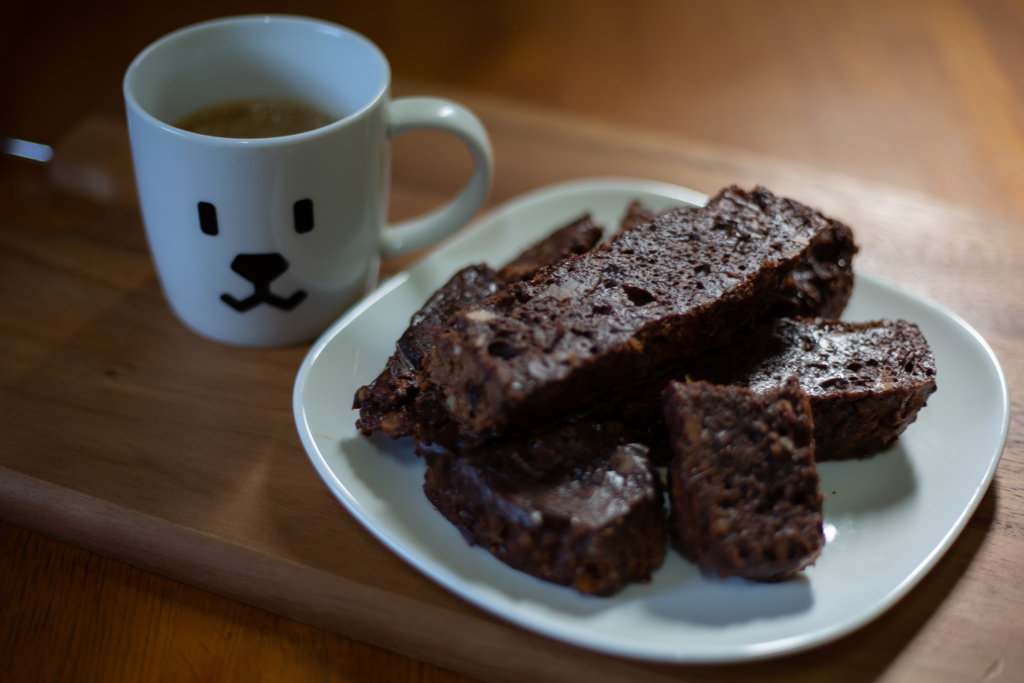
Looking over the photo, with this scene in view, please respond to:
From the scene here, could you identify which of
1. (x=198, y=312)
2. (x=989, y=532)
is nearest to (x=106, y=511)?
(x=198, y=312)

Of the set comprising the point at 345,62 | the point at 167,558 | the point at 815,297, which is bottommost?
the point at 167,558

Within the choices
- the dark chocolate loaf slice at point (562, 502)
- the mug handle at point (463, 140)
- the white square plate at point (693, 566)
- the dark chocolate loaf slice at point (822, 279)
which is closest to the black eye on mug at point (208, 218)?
the white square plate at point (693, 566)

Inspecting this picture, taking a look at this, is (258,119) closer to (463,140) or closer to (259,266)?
(259,266)

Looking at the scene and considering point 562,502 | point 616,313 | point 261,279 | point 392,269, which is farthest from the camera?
point 392,269

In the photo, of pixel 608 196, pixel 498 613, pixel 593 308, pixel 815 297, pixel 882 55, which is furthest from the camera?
pixel 882 55

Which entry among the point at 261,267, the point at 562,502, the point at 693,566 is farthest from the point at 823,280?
the point at 261,267

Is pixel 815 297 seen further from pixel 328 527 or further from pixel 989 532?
pixel 328 527

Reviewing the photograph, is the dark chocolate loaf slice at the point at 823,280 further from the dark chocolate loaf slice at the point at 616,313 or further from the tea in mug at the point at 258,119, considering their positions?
the tea in mug at the point at 258,119
